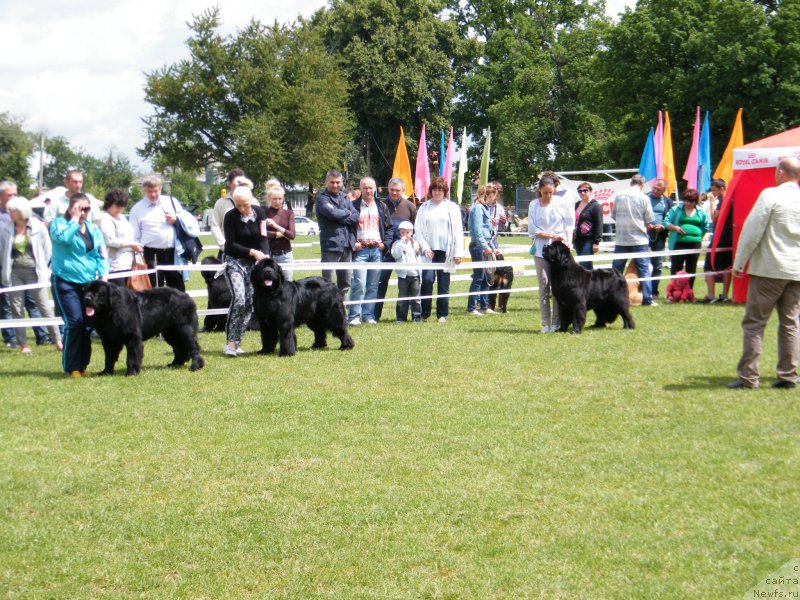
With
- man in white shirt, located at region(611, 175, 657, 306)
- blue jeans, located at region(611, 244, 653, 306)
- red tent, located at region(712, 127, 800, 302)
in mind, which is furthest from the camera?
blue jeans, located at region(611, 244, 653, 306)

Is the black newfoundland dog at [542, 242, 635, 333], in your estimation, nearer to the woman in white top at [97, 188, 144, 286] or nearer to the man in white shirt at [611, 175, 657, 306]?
the man in white shirt at [611, 175, 657, 306]

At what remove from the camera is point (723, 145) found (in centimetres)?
4053

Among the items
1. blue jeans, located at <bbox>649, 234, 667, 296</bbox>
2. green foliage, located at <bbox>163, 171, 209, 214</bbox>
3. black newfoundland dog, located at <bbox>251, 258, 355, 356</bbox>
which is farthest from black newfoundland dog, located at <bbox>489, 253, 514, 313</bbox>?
green foliage, located at <bbox>163, 171, 209, 214</bbox>

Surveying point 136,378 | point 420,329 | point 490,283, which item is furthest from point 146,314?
point 490,283

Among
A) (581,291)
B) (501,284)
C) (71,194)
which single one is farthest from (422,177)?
(71,194)

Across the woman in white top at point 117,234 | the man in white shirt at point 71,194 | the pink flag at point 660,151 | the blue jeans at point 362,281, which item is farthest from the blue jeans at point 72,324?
the pink flag at point 660,151

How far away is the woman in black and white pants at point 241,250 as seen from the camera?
355 inches

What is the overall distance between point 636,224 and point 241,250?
22.3 ft

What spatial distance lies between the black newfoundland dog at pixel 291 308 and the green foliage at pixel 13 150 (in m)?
67.0

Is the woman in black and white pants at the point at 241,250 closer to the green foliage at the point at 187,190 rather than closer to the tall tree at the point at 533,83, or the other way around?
the tall tree at the point at 533,83

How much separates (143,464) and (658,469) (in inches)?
129

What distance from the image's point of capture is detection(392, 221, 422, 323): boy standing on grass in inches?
474

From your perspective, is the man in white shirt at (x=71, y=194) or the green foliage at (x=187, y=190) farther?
the green foliage at (x=187, y=190)

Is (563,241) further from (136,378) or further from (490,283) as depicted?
(136,378)
